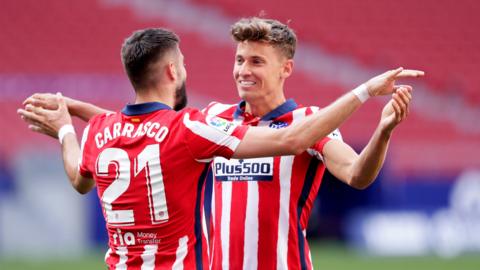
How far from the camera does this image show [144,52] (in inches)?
181

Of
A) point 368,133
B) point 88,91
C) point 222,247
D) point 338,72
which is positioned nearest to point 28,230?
point 88,91

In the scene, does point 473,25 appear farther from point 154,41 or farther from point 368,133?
point 154,41

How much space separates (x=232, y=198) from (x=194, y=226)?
2.62 ft

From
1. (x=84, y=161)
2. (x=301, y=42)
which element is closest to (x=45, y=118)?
(x=84, y=161)

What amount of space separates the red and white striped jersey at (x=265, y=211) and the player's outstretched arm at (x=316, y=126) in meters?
0.75

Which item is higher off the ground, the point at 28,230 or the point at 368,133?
the point at 368,133

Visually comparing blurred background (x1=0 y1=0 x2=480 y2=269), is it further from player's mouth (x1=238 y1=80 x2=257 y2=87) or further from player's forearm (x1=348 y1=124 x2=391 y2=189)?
player's forearm (x1=348 y1=124 x2=391 y2=189)

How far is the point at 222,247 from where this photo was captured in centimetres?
529

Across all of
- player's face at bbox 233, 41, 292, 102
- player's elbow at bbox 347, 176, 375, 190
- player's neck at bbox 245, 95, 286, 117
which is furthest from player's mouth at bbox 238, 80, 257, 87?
player's elbow at bbox 347, 176, 375, 190

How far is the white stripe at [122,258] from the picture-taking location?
15.1ft

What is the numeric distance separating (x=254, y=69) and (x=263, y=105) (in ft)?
0.76

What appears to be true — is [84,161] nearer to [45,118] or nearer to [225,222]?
[45,118]

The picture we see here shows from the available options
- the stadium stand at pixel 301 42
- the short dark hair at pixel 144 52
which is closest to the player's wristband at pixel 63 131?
the short dark hair at pixel 144 52

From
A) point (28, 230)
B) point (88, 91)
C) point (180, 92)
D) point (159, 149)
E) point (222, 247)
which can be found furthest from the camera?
point (88, 91)
